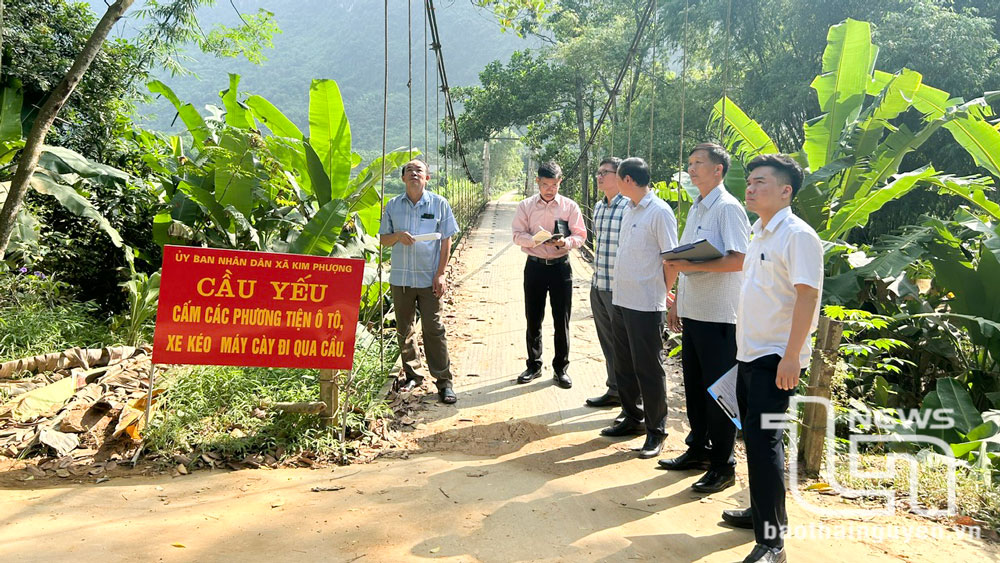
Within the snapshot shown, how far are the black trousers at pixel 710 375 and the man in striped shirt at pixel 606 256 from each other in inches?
28.9

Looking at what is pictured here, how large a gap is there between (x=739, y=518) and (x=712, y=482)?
34 cm

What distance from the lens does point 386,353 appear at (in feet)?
16.1

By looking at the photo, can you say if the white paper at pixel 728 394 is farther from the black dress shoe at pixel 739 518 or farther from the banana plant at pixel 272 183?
the banana plant at pixel 272 183

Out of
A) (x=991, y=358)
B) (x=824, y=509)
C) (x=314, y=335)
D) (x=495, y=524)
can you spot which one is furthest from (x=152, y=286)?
(x=991, y=358)

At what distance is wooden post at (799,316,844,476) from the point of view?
3086 mm

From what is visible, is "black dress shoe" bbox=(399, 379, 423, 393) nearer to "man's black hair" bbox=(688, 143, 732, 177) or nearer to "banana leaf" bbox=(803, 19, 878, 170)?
"man's black hair" bbox=(688, 143, 732, 177)

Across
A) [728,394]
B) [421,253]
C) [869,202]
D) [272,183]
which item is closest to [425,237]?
[421,253]

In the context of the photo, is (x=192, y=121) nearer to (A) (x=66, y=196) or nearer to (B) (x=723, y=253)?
(A) (x=66, y=196)

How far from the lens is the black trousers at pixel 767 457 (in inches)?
87.4

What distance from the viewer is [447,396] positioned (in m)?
4.14

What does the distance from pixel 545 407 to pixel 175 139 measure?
4.18 m

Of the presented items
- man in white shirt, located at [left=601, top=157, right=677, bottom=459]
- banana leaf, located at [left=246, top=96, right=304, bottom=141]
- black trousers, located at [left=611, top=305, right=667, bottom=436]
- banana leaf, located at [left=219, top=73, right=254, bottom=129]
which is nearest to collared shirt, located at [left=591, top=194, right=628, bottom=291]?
man in white shirt, located at [left=601, top=157, right=677, bottom=459]

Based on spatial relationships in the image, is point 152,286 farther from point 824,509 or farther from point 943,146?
point 943,146

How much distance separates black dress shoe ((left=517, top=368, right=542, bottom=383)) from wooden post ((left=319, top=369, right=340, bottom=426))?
1451mm
